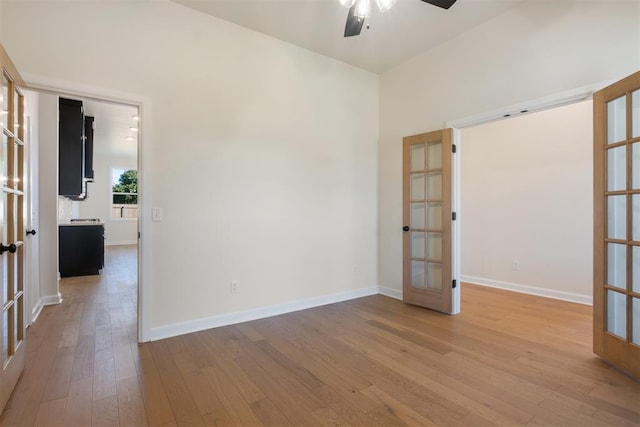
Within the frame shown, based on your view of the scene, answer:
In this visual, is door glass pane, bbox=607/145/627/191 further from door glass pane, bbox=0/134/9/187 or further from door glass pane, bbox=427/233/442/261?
door glass pane, bbox=0/134/9/187

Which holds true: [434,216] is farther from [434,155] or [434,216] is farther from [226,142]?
[226,142]

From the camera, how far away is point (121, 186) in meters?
10.3

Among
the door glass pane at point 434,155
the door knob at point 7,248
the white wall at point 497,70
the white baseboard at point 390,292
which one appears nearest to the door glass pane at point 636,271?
the white wall at point 497,70

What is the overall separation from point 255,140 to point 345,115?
4.47ft

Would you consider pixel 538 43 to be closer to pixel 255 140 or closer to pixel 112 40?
pixel 255 140

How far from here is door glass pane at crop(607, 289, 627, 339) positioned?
7.26 feet

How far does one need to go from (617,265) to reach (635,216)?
0.39 meters

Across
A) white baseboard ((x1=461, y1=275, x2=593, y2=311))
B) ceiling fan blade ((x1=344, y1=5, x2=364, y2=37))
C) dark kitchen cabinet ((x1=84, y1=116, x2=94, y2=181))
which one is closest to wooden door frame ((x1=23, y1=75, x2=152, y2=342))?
ceiling fan blade ((x1=344, y1=5, x2=364, y2=37))

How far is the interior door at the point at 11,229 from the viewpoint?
1791 mm

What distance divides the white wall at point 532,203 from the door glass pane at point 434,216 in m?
1.74

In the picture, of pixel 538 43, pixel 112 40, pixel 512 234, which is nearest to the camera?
pixel 112 40

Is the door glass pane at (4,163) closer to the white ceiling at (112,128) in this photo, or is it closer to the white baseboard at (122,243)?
the white ceiling at (112,128)

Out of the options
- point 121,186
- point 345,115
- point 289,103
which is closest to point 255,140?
point 289,103

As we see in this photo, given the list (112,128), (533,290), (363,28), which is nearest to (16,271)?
(363,28)
